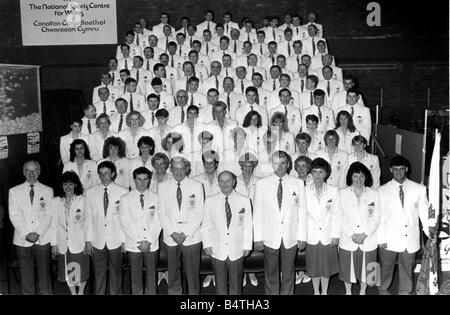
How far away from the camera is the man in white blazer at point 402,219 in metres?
5.83

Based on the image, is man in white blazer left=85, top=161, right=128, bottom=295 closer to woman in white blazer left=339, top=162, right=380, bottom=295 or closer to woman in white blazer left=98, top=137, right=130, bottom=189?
woman in white blazer left=98, top=137, right=130, bottom=189

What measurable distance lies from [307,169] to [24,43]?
33.6 feet

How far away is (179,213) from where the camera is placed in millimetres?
6000

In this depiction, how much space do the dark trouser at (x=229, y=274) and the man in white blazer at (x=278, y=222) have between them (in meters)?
0.34

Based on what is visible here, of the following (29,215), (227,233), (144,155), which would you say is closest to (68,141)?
(144,155)

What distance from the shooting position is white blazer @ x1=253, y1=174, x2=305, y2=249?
5.96 metres

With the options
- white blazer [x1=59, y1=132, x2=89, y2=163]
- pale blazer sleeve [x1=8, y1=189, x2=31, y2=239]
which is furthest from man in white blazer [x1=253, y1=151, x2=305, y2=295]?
white blazer [x1=59, y1=132, x2=89, y2=163]

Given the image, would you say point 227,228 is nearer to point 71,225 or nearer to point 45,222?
point 71,225

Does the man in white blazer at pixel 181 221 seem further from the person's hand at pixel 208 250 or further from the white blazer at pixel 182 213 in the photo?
the person's hand at pixel 208 250

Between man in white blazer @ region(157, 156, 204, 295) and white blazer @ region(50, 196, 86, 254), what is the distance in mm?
960

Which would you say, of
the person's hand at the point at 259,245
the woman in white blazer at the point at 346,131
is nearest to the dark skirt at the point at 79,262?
the person's hand at the point at 259,245

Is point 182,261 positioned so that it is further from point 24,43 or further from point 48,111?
point 24,43

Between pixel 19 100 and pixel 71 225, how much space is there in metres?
3.63
